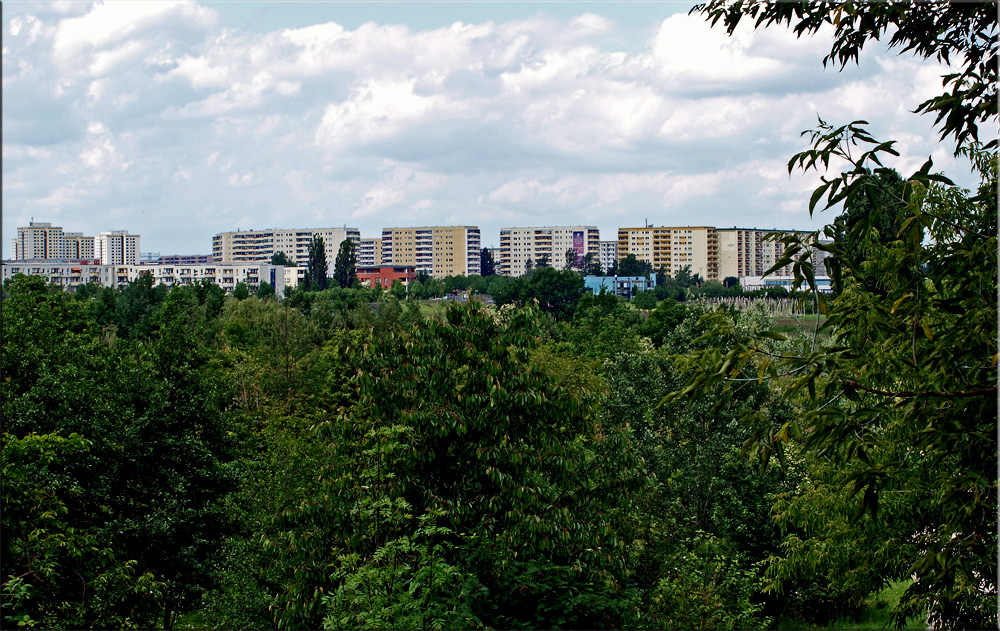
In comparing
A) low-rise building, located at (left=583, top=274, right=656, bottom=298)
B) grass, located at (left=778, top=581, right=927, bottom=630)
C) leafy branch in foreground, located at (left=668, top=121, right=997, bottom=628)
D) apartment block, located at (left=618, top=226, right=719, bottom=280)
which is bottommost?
grass, located at (left=778, top=581, right=927, bottom=630)

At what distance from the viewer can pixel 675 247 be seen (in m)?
181

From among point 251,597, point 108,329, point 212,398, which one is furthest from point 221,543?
point 108,329

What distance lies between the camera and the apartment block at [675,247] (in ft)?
577

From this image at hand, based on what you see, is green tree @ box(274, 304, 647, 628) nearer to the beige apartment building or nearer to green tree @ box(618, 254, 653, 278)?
green tree @ box(618, 254, 653, 278)

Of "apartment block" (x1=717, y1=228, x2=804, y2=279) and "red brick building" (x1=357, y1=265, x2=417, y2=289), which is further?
"apartment block" (x1=717, y1=228, x2=804, y2=279)

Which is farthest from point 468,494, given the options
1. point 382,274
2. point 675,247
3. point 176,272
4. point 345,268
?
point 675,247

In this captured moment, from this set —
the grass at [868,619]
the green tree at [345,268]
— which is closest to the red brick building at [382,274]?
the green tree at [345,268]

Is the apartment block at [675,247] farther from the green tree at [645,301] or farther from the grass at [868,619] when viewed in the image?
the grass at [868,619]

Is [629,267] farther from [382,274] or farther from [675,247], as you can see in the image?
[382,274]

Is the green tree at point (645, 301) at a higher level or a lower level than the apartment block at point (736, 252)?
lower

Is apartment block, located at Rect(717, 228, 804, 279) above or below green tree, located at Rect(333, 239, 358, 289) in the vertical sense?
above

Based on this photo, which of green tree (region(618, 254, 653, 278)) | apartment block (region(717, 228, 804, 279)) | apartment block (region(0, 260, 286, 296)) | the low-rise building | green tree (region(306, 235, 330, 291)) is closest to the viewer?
green tree (region(306, 235, 330, 291))

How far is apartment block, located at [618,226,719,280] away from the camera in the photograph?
17575 cm

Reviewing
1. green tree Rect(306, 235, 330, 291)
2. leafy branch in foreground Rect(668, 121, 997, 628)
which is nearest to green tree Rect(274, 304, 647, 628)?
leafy branch in foreground Rect(668, 121, 997, 628)
